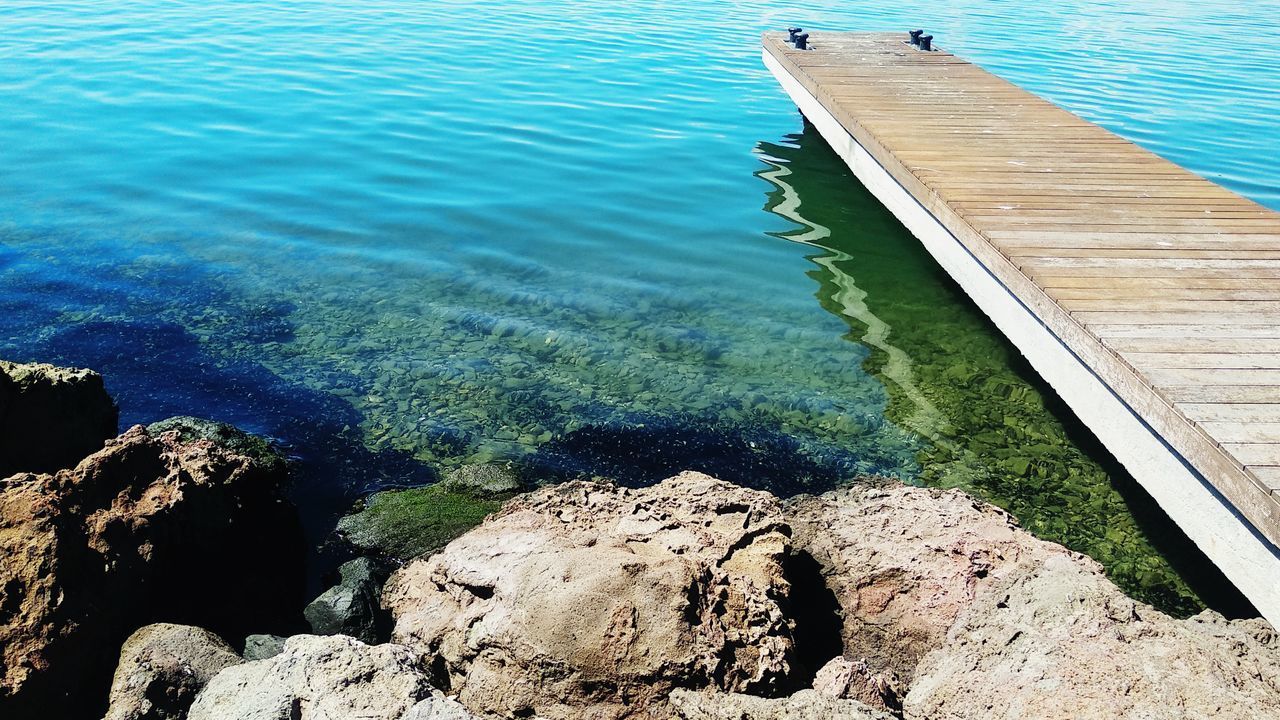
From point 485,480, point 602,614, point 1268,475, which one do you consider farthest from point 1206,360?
point 485,480

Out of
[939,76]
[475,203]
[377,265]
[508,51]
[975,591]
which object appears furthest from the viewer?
[508,51]

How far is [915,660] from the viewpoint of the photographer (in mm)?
4375

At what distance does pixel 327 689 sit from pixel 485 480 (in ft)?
9.14

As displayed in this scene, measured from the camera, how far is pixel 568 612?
3646mm

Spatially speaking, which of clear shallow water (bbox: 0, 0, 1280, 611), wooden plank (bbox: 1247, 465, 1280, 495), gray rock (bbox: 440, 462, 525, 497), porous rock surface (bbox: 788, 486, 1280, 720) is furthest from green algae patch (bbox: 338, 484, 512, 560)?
wooden plank (bbox: 1247, 465, 1280, 495)

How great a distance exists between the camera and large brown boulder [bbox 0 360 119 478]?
185 inches

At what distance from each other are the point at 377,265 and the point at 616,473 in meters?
4.27

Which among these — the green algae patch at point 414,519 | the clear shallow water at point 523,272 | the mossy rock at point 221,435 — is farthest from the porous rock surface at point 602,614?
the mossy rock at point 221,435

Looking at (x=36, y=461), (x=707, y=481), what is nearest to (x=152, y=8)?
(x=36, y=461)

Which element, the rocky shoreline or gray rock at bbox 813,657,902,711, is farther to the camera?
gray rock at bbox 813,657,902,711

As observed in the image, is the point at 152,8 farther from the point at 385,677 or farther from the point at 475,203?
the point at 385,677

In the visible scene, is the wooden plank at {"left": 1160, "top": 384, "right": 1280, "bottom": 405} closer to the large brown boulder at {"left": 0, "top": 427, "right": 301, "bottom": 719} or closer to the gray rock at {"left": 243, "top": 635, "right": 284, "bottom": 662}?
the gray rock at {"left": 243, "top": 635, "right": 284, "bottom": 662}

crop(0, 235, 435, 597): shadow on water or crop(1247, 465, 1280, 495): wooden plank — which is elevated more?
crop(1247, 465, 1280, 495): wooden plank

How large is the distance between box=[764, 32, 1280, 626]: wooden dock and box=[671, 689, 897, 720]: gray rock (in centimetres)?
242
